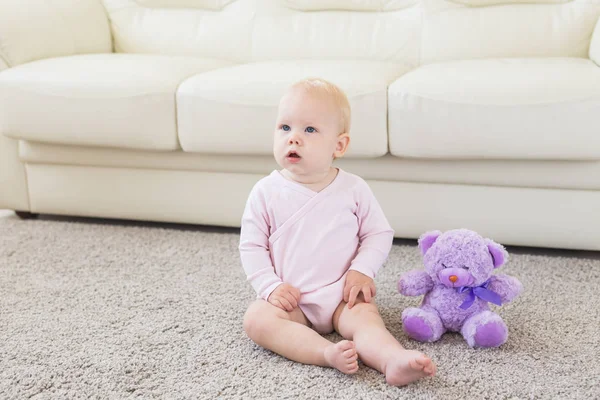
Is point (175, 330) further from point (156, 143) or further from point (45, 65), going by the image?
point (45, 65)

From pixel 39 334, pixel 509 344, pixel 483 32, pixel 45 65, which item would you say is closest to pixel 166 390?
pixel 39 334

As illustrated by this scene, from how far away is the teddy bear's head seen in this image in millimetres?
1266

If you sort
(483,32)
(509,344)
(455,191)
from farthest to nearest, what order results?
(483,32) → (455,191) → (509,344)

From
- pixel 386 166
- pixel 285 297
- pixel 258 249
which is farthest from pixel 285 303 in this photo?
pixel 386 166

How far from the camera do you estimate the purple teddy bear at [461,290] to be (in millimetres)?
1259

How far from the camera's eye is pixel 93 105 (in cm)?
188

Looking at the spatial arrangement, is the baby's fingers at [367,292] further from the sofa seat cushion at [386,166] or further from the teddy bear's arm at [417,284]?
the sofa seat cushion at [386,166]

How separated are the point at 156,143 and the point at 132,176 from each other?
0.18m

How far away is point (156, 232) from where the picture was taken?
77.9 inches

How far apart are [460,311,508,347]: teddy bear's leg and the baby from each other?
160mm

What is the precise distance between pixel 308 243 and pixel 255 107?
55 centimetres

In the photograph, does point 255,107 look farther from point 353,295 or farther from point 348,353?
point 348,353

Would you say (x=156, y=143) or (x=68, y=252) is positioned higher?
(x=156, y=143)

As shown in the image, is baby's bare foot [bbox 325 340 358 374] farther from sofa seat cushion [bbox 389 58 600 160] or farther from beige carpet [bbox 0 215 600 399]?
sofa seat cushion [bbox 389 58 600 160]
